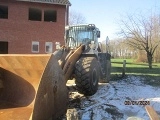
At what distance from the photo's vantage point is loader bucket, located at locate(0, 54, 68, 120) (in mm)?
5053

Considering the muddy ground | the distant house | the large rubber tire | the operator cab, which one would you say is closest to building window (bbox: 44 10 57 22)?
the distant house

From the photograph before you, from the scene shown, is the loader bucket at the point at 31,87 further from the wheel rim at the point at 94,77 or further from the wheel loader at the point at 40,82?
the wheel rim at the point at 94,77

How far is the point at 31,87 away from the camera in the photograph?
20.4ft

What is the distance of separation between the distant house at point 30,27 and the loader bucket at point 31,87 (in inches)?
625

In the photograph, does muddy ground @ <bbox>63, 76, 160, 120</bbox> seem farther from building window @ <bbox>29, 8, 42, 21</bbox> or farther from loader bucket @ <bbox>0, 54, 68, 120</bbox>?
building window @ <bbox>29, 8, 42, 21</bbox>

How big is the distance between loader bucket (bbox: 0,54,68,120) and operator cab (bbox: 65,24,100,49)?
175 inches

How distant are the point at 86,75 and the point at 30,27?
49.6 ft

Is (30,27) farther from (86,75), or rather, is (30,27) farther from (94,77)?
(86,75)

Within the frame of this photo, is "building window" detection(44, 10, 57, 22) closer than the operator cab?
No

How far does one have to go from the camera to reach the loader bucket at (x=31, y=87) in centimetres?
505

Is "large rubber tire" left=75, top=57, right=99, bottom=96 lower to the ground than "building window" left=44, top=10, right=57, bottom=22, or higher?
lower

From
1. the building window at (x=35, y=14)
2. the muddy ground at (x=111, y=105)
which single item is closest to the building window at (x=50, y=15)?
the building window at (x=35, y=14)

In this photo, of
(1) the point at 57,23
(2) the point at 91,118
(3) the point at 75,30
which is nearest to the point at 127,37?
(1) the point at 57,23

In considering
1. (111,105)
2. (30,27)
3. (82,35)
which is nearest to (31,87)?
(111,105)
